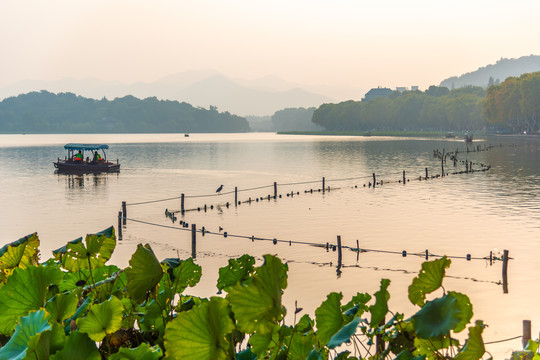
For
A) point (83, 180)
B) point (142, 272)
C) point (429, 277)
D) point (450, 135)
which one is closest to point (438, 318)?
point (429, 277)

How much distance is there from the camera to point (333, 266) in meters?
22.8

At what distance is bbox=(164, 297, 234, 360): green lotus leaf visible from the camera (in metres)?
2.34

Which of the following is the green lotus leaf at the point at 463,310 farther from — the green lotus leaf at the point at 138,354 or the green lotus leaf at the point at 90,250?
the green lotus leaf at the point at 90,250

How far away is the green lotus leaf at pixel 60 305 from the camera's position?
3.52 meters

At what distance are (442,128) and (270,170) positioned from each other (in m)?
115

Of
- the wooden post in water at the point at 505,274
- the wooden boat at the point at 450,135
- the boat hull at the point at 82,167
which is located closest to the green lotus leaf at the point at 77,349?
the wooden post in water at the point at 505,274

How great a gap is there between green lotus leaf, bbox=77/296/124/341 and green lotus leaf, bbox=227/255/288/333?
110 centimetres

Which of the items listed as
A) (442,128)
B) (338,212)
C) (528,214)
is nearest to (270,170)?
(338,212)

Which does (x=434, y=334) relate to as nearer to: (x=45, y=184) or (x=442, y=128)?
(x=45, y=184)

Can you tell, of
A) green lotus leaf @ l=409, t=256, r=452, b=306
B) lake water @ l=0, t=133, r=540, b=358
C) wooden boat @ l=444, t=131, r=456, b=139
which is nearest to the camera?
green lotus leaf @ l=409, t=256, r=452, b=306

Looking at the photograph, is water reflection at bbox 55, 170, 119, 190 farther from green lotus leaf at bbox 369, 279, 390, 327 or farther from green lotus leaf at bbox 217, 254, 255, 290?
green lotus leaf at bbox 369, 279, 390, 327

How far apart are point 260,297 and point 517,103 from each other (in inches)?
5084

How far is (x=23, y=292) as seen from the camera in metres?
3.37

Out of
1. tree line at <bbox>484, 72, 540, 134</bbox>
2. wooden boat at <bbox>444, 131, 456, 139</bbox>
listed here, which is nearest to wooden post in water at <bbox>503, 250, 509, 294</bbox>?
tree line at <bbox>484, 72, 540, 134</bbox>
